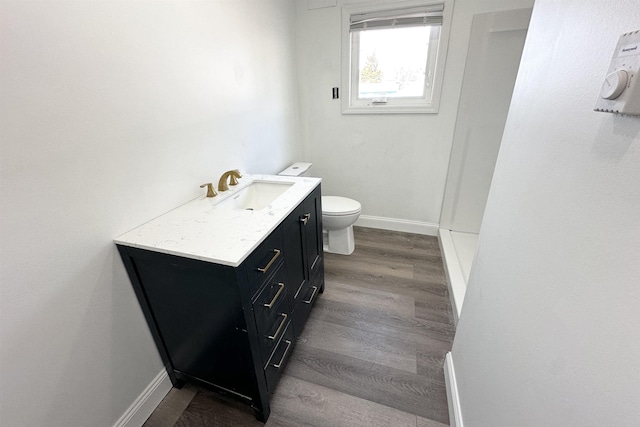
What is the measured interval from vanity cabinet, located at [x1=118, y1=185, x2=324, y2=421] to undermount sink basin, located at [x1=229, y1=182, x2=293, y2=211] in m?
0.28

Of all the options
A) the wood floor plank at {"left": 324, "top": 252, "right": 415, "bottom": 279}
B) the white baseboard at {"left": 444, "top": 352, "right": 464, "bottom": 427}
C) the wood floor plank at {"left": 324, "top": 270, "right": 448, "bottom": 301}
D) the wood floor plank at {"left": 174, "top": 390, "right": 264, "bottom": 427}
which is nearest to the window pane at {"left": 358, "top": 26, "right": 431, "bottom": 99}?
the wood floor plank at {"left": 324, "top": 252, "right": 415, "bottom": 279}

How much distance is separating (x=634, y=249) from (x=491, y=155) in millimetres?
2111

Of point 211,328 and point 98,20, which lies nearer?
point 98,20

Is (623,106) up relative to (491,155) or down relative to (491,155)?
up

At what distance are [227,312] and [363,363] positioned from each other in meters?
0.86

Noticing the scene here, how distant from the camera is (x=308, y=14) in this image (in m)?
2.22

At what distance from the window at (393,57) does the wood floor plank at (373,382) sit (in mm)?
1954

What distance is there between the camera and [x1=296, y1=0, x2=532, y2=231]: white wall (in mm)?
2201

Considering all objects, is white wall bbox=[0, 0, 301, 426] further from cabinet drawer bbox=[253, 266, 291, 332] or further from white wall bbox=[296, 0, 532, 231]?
white wall bbox=[296, 0, 532, 231]

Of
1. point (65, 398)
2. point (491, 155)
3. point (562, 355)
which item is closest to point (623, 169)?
point (562, 355)

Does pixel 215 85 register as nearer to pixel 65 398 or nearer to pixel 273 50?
pixel 273 50

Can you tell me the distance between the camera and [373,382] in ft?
4.45

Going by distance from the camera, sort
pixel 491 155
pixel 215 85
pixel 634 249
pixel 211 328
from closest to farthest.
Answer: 1. pixel 634 249
2. pixel 211 328
3. pixel 215 85
4. pixel 491 155

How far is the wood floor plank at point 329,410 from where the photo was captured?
3.92ft
